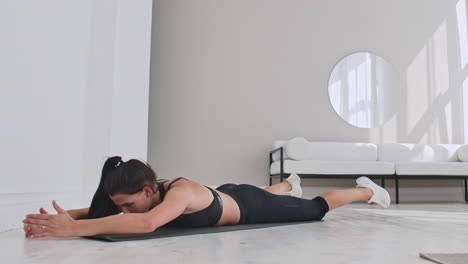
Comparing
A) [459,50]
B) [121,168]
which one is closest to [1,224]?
[121,168]

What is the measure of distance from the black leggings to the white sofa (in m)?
2.26

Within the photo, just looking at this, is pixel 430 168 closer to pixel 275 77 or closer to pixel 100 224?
pixel 275 77

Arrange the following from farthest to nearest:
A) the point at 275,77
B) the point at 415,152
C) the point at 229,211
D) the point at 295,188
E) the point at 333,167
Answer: the point at 275,77 < the point at 415,152 < the point at 333,167 < the point at 295,188 < the point at 229,211

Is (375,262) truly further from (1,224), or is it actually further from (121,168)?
(1,224)

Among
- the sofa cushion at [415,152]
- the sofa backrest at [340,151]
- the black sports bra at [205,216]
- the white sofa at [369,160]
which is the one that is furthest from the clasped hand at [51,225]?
the sofa cushion at [415,152]

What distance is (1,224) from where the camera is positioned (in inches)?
83.2

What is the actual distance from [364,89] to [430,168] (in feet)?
4.71

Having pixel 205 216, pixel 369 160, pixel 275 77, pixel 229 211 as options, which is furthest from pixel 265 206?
pixel 275 77

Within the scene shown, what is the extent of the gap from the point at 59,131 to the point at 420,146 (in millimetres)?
4375

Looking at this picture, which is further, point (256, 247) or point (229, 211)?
point (229, 211)

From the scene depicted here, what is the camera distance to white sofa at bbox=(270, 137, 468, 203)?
500cm

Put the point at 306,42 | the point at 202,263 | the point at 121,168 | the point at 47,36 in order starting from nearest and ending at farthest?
the point at 202,263 < the point at 121,168 < the point at 47,36 < the point at 306,42

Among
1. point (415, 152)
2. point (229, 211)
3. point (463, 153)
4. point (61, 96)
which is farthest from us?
point (415, 152)

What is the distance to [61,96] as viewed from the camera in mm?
2779
